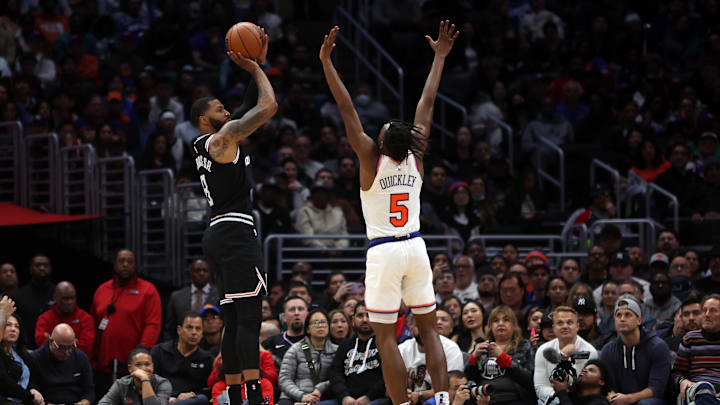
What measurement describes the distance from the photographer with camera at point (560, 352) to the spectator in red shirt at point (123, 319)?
4.69m

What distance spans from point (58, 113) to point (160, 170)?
330cm

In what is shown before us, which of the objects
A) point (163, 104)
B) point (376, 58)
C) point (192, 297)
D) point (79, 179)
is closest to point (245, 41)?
point (192, 297)

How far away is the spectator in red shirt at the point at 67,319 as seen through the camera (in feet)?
41.2

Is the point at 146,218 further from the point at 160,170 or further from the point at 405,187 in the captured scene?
the point at 405,187

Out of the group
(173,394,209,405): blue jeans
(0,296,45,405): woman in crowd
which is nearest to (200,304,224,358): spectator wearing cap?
(173,394,209,405): blue jeans

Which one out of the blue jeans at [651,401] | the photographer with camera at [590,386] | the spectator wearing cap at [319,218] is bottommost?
the blue jeans at [651,401]

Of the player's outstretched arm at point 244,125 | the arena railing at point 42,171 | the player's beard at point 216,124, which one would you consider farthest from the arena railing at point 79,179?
the player's outstretched arm at point 244,125

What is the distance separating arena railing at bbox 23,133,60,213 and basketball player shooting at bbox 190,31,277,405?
284 inches

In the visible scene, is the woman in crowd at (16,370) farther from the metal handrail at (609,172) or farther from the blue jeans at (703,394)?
the metal handrail at (609,172)

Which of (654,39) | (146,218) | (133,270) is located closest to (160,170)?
(146,218)

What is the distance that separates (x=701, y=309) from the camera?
1047cm

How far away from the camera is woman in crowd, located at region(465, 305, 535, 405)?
10.6 metres

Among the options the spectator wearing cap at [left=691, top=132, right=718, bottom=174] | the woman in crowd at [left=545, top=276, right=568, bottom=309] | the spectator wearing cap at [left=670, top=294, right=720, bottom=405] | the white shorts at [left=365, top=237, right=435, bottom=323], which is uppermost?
the spectator wearing cap at [left=691, top=132, right=718, bottom=174]

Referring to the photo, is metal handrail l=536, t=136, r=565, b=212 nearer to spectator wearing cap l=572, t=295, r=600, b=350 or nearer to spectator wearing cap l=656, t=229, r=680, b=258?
spectator wearing cap l=656, t=229, r=680, b=258
